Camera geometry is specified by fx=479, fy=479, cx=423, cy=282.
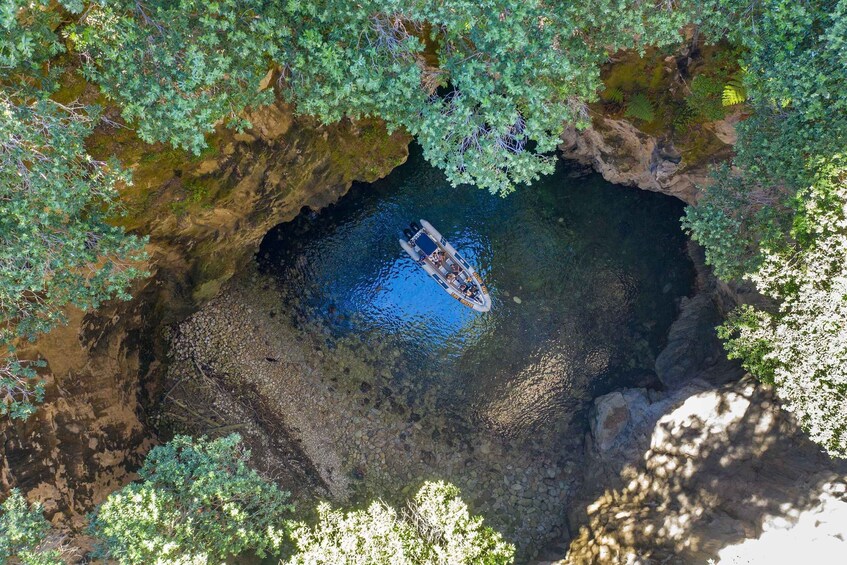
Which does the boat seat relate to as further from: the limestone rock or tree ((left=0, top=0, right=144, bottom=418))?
tree ((left=0, top=0, right=144, bottom=418))

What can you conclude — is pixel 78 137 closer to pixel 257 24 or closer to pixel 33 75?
pixel 33 75

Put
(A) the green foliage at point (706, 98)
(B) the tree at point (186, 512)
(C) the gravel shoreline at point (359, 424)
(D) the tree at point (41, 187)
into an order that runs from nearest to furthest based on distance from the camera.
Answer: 1. (D) the tree at point (41, 187)
2. (B) the tree at point (186, 512)
3. (A) the green foliage at point (706, 98)
4. (C) the gravel shoreline at point (359, 424)

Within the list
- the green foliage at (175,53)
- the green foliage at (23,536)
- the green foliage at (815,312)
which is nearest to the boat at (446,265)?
the green foliage at (815,312)

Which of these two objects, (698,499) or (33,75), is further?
(698,499)

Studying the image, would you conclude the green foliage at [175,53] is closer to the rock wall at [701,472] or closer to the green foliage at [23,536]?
the green foliage at [23,536]

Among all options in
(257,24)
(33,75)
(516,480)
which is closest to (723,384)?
(516,480)

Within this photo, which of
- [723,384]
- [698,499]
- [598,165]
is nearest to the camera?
[698,499]
